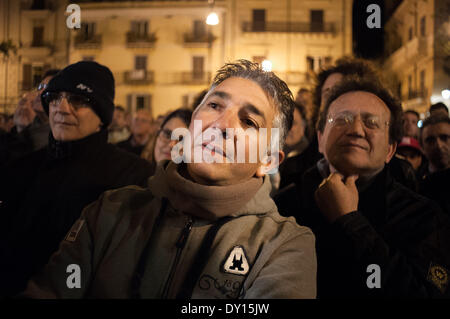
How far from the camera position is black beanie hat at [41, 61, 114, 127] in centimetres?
234

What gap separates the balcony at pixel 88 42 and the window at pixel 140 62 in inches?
92.3

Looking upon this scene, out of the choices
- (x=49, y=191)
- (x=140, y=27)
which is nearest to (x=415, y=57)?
(x=140, y=27)

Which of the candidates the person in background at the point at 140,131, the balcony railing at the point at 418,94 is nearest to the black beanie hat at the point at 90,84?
the person in background at the point at 140,131

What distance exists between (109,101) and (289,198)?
1354 mm

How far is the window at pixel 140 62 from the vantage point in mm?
23625

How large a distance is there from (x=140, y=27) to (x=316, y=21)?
35.4 feet

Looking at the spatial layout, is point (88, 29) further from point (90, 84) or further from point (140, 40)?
point (90, 84)

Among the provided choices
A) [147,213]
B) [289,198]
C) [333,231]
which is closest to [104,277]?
[147,213]

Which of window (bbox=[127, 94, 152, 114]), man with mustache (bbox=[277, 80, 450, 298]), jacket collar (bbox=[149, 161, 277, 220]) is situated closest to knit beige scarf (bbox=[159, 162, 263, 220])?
jacket collar (bbox=[149, 161, 277, 220])

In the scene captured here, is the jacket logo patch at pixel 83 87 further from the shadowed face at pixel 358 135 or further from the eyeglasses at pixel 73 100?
the shadowed face at pixel 358 135

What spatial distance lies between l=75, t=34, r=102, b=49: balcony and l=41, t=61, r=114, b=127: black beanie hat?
2185cm

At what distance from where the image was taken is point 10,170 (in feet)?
8.10

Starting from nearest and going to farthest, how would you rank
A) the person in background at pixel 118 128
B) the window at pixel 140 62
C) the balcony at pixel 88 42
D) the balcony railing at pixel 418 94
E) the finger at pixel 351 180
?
the finger at pixel 351 180 → the person in background at pixel 118 128 → the balcony railing at pixel 418 94 → the balcony at pixel 88 42 → the window at pixel 140 62
